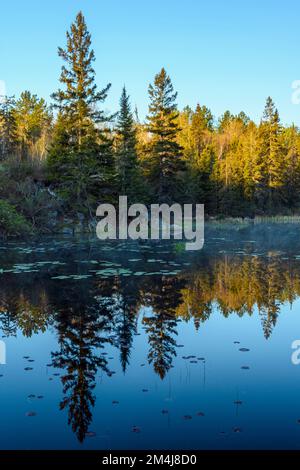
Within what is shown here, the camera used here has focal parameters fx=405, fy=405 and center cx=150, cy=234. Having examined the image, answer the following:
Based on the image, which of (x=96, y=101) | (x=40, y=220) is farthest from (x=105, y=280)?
(x=96, y=101)

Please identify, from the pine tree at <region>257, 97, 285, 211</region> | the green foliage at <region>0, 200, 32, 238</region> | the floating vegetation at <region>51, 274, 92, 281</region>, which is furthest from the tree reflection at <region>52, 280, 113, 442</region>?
the pine tree at <region>257, 97, 285, 211</region>

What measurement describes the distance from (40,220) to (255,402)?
23228mm

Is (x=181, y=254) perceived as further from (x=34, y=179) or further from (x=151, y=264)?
(x=34, y=179)

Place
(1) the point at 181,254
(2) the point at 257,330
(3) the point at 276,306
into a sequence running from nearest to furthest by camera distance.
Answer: (2) the point at 257,330, (3) the point at 276,306, (1) the point at 181,254

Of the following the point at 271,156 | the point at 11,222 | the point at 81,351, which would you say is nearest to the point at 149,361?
the point at 81,351

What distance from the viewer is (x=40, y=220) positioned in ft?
85.8

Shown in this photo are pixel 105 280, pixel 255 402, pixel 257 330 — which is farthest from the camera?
pixel 105 280

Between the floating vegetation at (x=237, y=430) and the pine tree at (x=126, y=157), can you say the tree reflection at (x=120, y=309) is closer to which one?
the floating vegetation at (x=237, y=430)

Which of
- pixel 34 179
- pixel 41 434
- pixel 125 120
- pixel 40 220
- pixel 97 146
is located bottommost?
pixel 41 434

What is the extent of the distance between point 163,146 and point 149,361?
33.4 meters

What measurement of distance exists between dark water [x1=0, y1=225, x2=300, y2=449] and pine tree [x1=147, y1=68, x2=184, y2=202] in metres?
25.7

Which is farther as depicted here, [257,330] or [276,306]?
[276,306]

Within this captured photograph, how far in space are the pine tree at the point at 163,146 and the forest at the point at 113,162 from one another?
0.31 ft

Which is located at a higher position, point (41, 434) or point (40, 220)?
point (40, 220)
